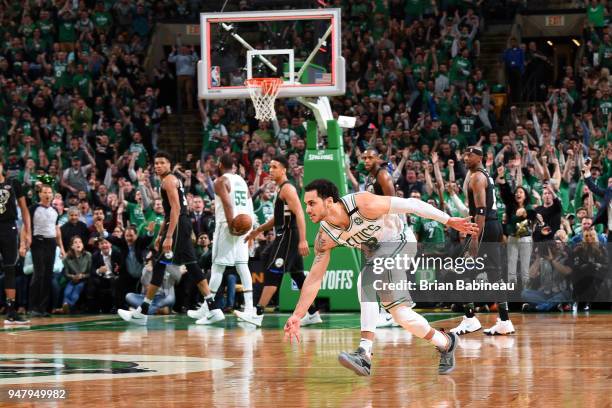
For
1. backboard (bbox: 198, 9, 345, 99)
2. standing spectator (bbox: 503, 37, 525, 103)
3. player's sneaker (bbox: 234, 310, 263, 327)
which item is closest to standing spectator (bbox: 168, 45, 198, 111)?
standing spectator (bbox: 503, 37, 525, 103)

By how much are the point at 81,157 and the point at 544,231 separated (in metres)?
10.5

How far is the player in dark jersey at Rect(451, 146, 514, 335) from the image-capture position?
13633 millimetres

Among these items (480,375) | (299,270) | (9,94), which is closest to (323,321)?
(299,270)

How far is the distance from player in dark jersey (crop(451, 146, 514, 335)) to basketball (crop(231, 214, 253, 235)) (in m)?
3.18

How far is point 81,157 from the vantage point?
24.7 metres

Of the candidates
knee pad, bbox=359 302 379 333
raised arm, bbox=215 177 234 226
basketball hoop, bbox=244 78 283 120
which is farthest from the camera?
basketball hoop, bbox=244 78 283 120

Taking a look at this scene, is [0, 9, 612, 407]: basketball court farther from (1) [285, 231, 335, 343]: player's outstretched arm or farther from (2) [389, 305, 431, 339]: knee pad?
(1) [285, 231, 335, 343]: player's outstretched arm

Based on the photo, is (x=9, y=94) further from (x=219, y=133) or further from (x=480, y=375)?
(x=480, y=375)

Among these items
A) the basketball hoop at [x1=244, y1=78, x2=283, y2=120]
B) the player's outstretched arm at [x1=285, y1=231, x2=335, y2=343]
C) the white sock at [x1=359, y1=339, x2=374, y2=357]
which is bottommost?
the white sock at [x1=359, y1=339, x2=374, y2=357]

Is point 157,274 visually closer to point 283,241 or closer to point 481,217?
point 283,241

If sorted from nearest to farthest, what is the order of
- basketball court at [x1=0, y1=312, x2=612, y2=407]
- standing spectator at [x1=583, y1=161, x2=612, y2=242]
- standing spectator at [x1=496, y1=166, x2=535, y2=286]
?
basketball court at [x1=0, y1=312, x2=612, y2=407], standing spectator at [x1=496, y1=166, x2=535, y2=286], standing spectator at [x1=583, y1=161, x2=612, y2=242]

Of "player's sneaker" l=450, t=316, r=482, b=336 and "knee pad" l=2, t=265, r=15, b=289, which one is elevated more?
"knee pad" l=2, t=265, r=15, b=289

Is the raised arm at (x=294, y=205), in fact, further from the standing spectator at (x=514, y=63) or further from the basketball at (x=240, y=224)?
the standing spectator at (x=514, y=63)

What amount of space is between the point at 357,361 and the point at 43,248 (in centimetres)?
971
